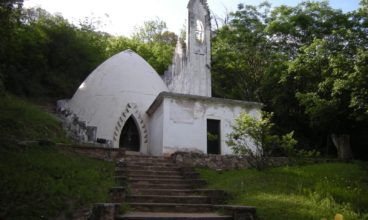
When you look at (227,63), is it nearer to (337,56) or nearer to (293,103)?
(293,103)

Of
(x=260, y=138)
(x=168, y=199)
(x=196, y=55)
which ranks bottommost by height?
(x=168, y=199)

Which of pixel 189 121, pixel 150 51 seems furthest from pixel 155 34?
pixel 189 121

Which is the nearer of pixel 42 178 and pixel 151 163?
pixel 42 178

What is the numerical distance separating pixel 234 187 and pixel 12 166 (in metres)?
5.62

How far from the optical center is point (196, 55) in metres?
20.0

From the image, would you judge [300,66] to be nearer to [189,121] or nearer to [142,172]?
[189,121]

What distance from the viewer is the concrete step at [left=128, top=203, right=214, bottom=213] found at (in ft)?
26.1

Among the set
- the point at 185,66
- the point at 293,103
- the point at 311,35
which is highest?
the point at 311,35

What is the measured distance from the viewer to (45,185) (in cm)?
855

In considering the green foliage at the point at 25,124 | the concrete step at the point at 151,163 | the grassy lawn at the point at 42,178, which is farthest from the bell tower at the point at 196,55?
the grassy lawn at the point at 42,178

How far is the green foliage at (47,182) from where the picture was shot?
7.52m

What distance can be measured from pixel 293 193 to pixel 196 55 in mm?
12341

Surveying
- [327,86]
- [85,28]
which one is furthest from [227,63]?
[85,28]

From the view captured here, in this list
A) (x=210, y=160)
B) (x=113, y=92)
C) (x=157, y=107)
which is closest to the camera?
(x=210, y=160)
